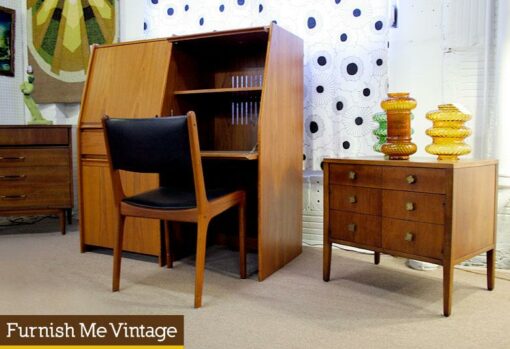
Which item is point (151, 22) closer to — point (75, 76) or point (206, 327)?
point (75, 76)

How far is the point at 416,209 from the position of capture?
1.85m

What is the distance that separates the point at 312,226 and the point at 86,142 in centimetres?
151


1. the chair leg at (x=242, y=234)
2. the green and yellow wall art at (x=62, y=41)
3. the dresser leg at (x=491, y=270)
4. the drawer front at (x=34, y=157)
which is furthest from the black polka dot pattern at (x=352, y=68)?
the drawer front at (x=34, y=157)

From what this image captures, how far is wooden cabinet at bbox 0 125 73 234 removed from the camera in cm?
304

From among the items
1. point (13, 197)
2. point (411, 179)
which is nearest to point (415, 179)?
point (411, 179)

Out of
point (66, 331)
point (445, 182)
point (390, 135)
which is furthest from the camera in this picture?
point (390, 135)

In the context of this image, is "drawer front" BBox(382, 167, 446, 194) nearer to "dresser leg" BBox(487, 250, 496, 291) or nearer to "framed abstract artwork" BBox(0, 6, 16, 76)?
"dresser leg" BBox(487, 250, 496, 291)

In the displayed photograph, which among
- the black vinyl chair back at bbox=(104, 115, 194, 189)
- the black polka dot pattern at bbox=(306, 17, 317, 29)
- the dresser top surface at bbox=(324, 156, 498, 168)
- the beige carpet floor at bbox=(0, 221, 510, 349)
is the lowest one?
the beige carpet floor at bbox=(0, 221, 510, 349)

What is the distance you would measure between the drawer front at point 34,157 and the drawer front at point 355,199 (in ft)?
6.56

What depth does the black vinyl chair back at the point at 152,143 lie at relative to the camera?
1.77 m

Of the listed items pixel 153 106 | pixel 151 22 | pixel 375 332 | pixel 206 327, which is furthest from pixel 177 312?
pixel 151 22

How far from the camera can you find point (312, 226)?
2867 mm

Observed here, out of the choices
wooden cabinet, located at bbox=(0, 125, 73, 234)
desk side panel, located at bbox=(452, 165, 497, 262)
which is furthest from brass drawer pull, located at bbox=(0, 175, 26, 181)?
desk side panel, located at bbox=(452, 165, 497, 262)

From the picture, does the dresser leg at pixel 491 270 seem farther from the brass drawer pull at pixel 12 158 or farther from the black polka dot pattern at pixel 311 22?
the brass drawer pull at pixel 12 158
